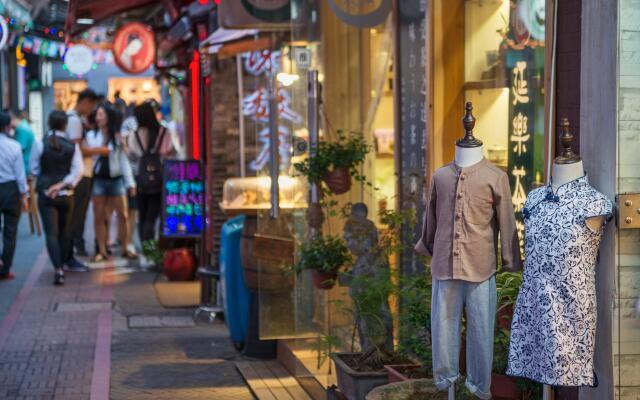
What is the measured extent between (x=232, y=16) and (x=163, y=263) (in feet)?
18.3

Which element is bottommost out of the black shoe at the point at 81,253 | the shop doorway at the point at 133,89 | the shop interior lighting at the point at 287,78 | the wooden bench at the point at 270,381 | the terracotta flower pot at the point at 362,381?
the wooden bench at the point at 270,381

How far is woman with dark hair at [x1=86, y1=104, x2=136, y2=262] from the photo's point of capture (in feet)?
56.7

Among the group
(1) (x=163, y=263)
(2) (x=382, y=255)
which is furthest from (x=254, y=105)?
(2) (x=382, y=255)

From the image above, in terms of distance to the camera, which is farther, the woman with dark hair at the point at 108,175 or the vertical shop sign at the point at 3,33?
the vertical shop sign at the point at 3,33

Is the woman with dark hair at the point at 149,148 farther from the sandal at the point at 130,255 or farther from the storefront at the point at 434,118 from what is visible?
the storefront at the point at 434,118

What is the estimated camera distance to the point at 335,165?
358 inches

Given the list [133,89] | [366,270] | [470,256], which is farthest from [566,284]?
[133,89]

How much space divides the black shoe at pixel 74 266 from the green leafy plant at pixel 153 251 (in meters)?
0.89

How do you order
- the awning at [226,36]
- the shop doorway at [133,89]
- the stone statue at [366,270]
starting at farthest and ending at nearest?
1. the shop doorway at [133,89]
2. the awning at [226,36]
3. the stone statue at [366,270]

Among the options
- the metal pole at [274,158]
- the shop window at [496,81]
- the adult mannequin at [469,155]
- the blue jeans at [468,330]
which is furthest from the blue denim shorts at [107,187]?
the adult mannequin at [469,155]

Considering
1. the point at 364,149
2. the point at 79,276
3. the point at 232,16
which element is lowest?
the point at 79,276

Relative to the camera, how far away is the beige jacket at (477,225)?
5781 mm

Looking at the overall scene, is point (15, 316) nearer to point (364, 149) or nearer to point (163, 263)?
point (163, 263)

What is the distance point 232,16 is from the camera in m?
10.8
